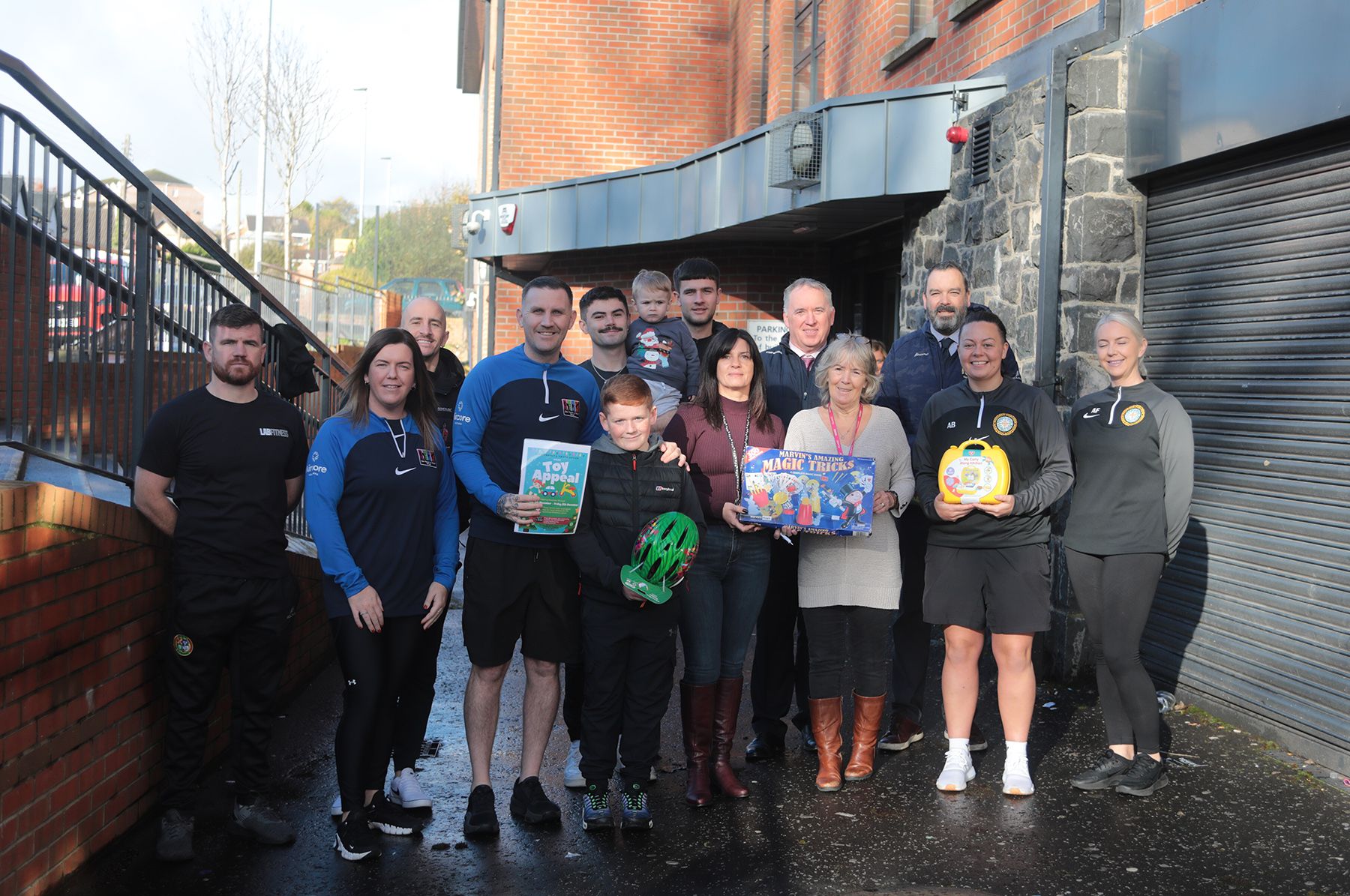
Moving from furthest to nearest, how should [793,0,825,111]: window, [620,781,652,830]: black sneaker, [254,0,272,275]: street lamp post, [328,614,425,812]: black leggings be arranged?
[254,0,272,275]: street lamp post < [793,0,825,111]: window < [620,781,652,830]: black sneaker < [328,614,425,812]: black leggings

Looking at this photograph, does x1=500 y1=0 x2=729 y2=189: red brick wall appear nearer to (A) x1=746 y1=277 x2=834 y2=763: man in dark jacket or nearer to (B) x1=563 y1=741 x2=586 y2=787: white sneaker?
(A) x1=746 y1=277 x2=834 y2=763: man in dark jacket

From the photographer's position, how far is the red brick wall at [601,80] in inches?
671

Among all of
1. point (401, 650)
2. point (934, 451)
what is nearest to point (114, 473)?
point (401, 650)

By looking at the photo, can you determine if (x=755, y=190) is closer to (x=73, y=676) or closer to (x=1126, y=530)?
(x=1126, y=530)

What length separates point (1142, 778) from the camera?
16.8 ft

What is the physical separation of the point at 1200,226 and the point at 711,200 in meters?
6.20

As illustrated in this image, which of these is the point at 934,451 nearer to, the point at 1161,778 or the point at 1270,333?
the point at 1161,778

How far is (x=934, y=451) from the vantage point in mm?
5246

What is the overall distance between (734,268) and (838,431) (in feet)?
32.2

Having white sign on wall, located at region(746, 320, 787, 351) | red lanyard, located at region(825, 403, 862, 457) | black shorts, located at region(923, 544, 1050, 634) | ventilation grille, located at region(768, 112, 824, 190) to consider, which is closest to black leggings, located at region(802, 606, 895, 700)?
black shorts, located at region(923, 544, 1050, 634)

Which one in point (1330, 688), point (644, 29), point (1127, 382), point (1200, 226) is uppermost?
point (644, 29)

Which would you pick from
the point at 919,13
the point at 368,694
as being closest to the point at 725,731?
the point at 368,694

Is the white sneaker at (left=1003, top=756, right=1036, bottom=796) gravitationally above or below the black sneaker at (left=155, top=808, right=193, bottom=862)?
above

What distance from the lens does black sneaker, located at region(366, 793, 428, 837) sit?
4645 mm
